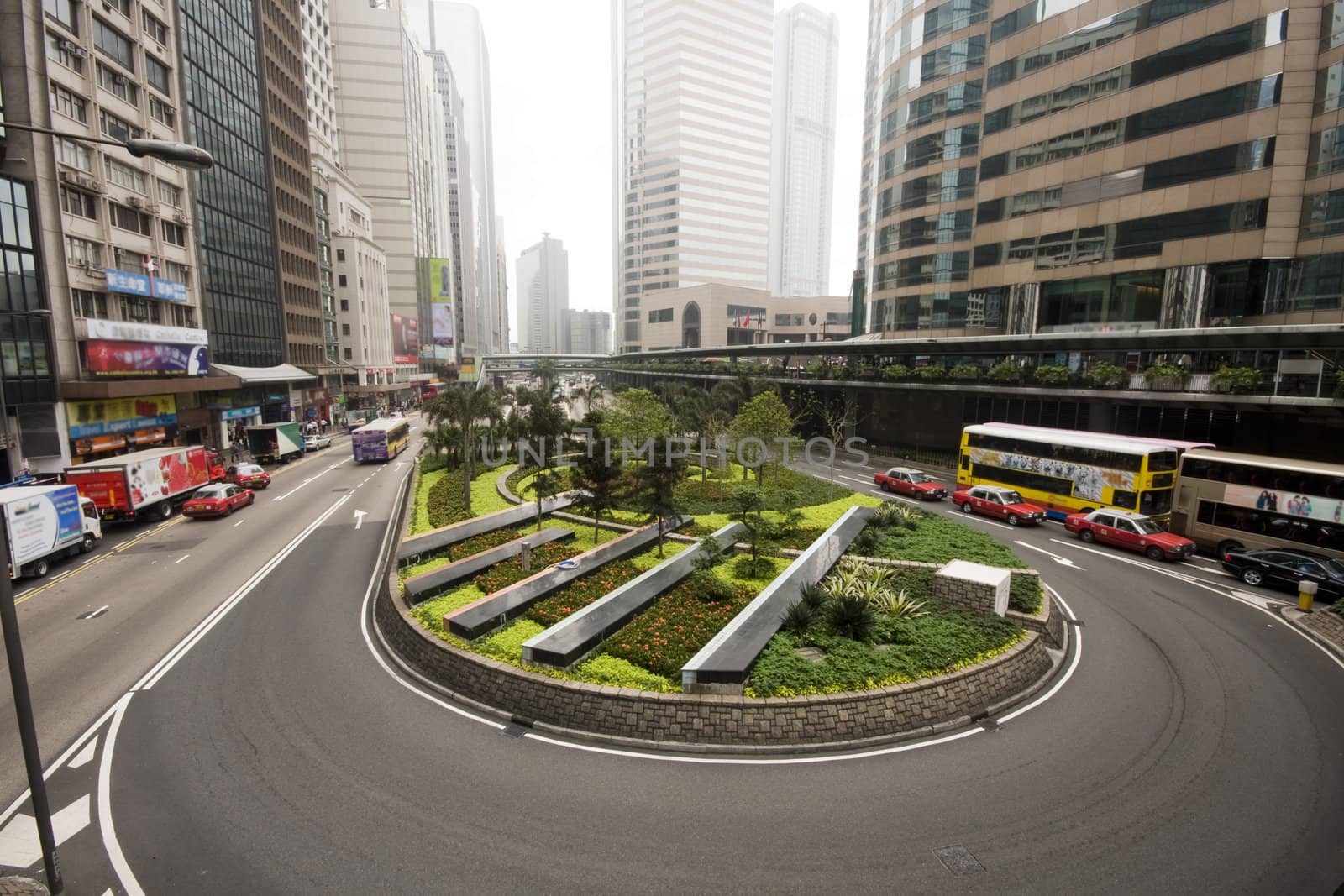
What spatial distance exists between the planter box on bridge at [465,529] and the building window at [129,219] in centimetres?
3593

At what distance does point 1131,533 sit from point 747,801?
23662mm

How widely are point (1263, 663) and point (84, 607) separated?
112 feet

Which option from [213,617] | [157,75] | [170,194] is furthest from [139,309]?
[213,617]

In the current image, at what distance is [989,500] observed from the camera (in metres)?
31.6

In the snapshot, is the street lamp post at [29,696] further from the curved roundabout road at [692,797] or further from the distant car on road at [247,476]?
the distant car on road at [247,476]

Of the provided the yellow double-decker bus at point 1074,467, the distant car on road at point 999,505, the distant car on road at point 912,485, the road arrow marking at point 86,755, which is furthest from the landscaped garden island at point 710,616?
the distant car on road at point 912,485

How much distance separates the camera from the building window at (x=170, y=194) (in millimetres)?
45188

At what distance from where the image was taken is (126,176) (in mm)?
41375

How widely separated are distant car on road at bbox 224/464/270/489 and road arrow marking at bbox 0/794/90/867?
32093mm

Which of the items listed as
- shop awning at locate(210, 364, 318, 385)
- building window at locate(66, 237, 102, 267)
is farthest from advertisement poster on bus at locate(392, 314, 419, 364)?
building window at locate(66, 237, 102, 267)

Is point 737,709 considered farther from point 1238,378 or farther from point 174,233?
point 174,233

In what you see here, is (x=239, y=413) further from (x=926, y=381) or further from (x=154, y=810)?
(x=926, y=381)

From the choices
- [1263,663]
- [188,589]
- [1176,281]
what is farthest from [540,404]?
[1176,281]

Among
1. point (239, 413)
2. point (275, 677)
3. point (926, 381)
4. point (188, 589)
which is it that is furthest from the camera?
point (239, 413)
